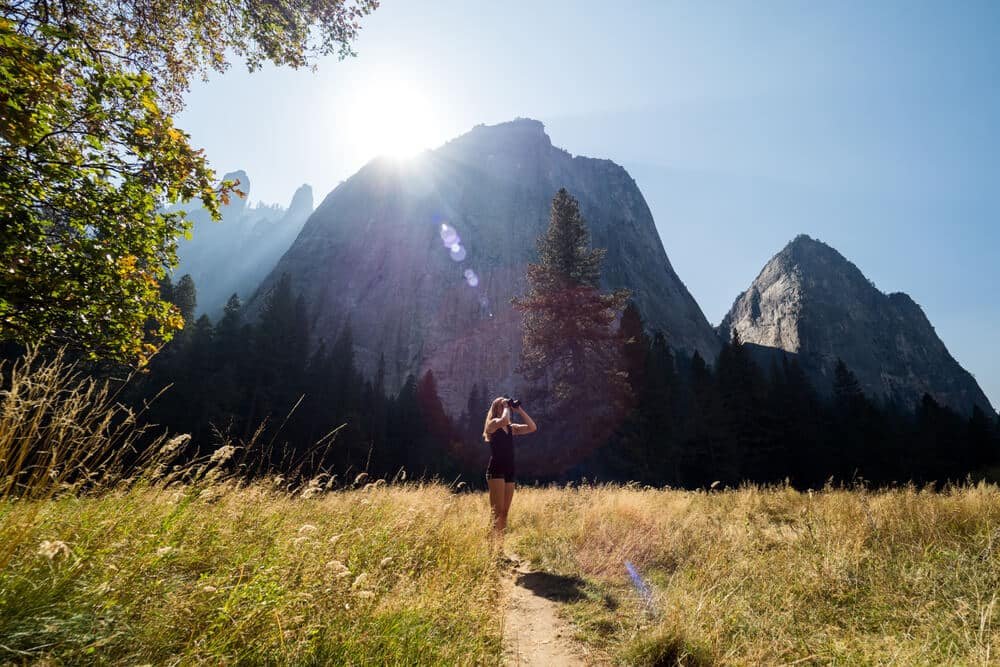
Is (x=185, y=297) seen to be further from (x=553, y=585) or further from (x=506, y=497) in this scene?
(x=553, y=585)

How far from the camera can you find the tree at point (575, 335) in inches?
864

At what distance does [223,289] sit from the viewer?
6412 inches

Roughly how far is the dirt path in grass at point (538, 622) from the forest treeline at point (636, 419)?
81.2 ft

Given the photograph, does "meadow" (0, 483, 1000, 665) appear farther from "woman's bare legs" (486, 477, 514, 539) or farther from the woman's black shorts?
the woman's black shorts

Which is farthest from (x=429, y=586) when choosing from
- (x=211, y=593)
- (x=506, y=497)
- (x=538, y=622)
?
(x=506, y=497)

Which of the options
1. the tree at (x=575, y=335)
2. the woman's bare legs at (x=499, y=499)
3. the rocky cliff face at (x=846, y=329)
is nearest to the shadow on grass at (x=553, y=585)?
the woman's bare legs at (x=499, y=499)

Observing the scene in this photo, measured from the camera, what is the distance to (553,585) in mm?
5102

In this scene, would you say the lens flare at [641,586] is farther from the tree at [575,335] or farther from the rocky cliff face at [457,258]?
the rocky cliff face at [457,258]

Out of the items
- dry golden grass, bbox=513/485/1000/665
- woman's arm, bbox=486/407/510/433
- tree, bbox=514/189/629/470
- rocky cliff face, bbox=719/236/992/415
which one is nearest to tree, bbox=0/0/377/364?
woman's arm, bbox=486/407/510/433

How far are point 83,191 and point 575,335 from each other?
1932 centimetres

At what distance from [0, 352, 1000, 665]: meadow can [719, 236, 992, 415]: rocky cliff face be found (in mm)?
144340

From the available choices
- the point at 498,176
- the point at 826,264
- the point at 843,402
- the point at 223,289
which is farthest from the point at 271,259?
the point at 826,264

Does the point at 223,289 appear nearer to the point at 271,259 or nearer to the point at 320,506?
the point at 271,259

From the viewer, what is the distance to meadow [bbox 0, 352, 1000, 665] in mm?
2154
